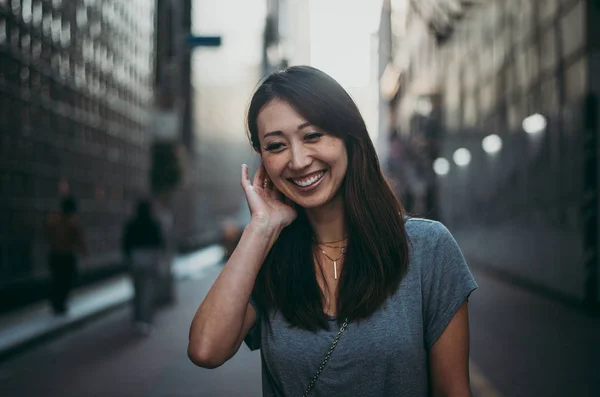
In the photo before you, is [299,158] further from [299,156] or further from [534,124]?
[534,124]

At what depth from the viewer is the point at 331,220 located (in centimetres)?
225

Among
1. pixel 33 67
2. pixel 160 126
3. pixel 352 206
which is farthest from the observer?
pixel 160 126

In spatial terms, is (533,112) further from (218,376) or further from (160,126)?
(218,376)

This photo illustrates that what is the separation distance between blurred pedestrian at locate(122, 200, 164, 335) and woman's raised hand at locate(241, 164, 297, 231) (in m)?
8.46

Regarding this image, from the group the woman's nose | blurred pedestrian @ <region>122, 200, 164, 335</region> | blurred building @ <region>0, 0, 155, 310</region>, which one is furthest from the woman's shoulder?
blurred building @ <region>0, 0, 155, 310</region>

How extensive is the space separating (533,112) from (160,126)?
8280 millimetres

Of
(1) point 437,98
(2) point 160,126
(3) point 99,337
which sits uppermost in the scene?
(1) point 437,98

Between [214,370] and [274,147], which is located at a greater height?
[274,147]

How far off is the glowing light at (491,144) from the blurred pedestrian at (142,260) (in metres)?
11.0

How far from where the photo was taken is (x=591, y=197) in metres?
11.8

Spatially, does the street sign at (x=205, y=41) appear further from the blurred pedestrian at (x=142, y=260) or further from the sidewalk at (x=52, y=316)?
the sidewalk at (x=52, y=316)

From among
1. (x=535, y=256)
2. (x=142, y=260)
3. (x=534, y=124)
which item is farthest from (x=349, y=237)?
(x=534, y=124)

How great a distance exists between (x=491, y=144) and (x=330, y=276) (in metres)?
18.1

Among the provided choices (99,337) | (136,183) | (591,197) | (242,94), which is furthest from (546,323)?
(242,94)
